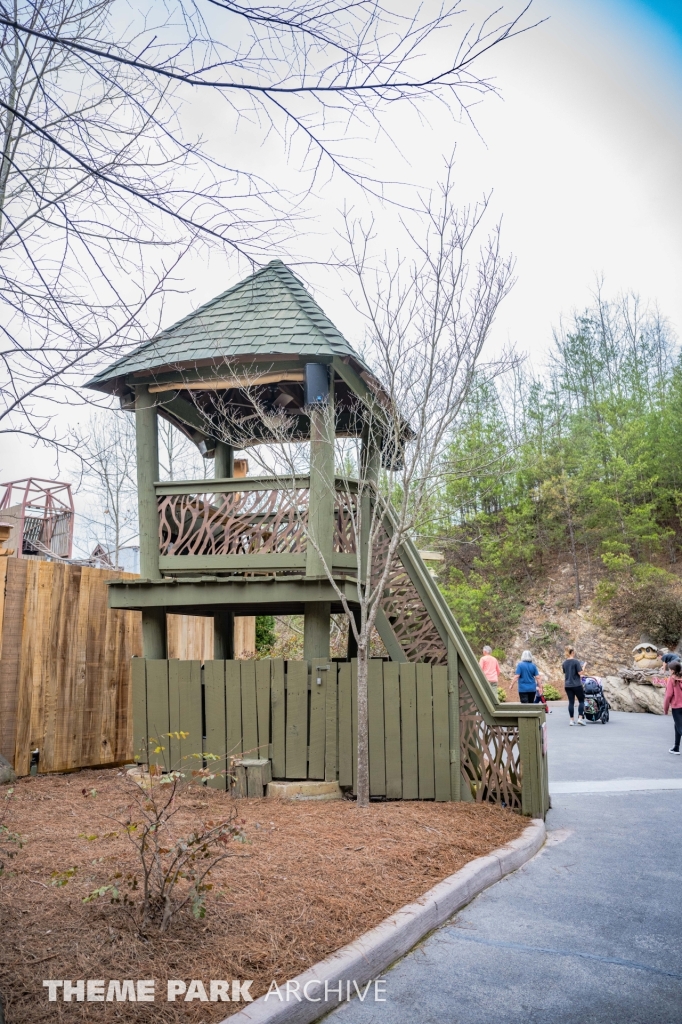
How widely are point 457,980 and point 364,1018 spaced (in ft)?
2.07

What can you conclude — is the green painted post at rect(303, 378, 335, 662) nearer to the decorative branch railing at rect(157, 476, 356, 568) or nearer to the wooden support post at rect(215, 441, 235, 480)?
the decorative branch railing at rect(157, 476, 356, 568)

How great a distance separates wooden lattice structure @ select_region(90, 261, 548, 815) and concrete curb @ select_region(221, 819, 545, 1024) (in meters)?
1.85

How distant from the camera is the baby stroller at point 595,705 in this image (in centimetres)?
1767

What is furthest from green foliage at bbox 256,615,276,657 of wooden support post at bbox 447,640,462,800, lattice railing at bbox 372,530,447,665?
wooden support post at bbox 447,640,462,800

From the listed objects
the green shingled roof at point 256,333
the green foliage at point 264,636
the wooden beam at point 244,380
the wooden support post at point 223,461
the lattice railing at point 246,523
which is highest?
the green shingled roof at point 256,333

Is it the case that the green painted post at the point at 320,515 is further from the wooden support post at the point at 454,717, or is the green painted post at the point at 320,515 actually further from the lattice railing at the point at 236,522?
the wooden support post at the point at 454,717

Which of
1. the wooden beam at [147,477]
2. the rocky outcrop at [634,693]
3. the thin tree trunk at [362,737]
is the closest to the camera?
the thin tree trunk at [362,737]

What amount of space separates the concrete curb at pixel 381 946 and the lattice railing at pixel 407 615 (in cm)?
267

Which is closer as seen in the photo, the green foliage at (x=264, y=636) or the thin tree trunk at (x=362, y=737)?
the thin tree trunk at (x=362, y=737)

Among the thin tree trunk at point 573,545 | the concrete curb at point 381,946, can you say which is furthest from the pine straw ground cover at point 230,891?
the thin tree trunk at point 573,545

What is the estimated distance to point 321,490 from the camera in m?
8.21

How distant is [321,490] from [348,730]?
249 centimetres

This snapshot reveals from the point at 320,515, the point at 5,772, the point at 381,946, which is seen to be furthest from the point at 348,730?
the point at 381,946

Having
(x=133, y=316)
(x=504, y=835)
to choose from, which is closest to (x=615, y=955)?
(x=504, y=835)
